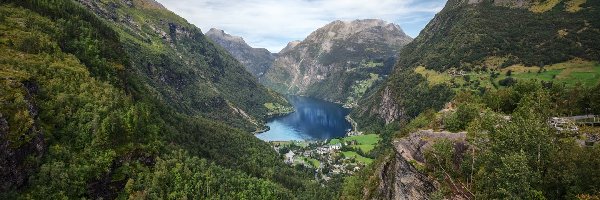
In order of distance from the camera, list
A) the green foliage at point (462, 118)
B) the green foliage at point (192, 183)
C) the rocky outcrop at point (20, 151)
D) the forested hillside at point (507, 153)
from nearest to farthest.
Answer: the forested hillside at point (507, 153) → the green foliage at point (462, 118) → the rocky outcrop at point (20, 151) → the green foliage at point (192, 183)

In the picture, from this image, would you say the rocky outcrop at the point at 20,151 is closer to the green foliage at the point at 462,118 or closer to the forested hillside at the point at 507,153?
the forested hillside at the point at 507,153

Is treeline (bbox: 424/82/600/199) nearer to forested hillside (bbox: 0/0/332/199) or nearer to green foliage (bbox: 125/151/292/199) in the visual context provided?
green foliage (bbox: 125/151/292/199)

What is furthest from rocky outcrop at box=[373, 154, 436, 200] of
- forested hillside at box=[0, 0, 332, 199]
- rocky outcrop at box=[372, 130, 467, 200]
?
forested hillside at box=[0, 0, 332, 199]

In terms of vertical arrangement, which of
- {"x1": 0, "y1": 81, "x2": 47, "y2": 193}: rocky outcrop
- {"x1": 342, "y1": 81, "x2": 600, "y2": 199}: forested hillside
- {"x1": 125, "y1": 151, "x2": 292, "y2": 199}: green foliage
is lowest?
{"x1": 125, "y1": 151, "x2": 292, "y2": 199}: green foliage

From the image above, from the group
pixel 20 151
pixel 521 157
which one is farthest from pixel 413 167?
pixel 20 151

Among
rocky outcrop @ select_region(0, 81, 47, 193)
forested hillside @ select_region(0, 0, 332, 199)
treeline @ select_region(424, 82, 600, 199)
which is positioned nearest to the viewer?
treeline @ select_region(424, 82, 600, 199)

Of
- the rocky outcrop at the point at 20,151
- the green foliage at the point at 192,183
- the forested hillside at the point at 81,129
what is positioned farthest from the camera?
the green foliage at the point at 192,183

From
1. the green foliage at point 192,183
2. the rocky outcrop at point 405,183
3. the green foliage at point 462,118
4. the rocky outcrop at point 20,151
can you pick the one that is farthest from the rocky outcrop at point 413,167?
the rocky outcrop at point 20,151

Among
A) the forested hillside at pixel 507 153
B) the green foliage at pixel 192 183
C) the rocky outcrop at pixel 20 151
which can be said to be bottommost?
the green foliage at pixel 192 183

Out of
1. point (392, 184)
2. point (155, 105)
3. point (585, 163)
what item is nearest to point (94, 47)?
point (155, 105)

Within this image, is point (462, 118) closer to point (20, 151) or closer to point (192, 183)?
point (192, 183)
